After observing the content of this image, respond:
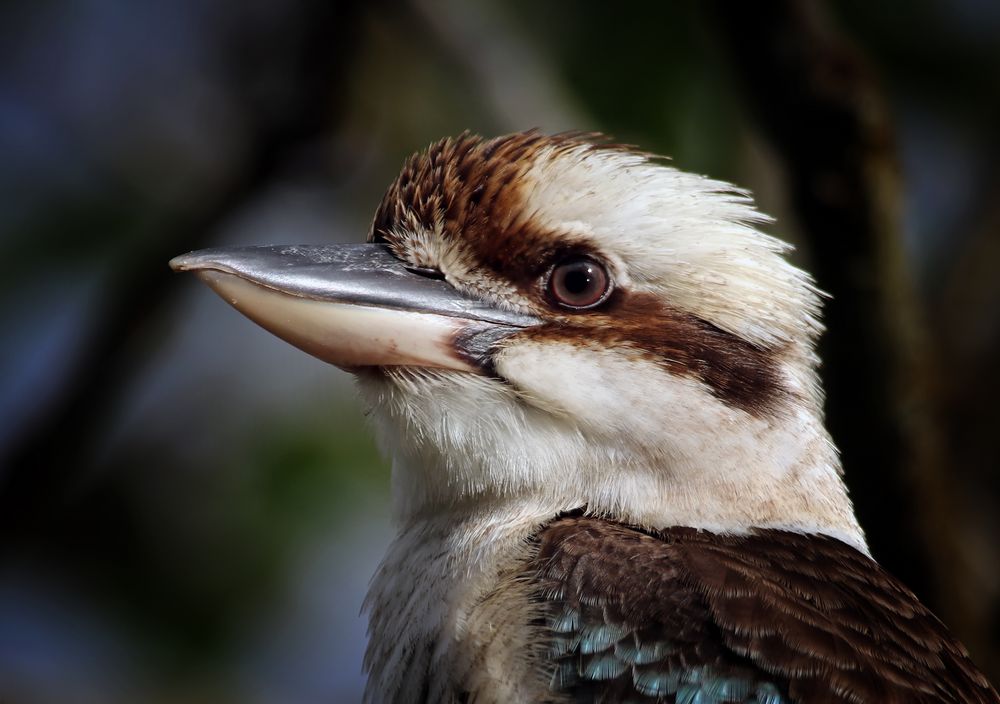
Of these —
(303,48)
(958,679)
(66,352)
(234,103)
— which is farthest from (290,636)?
(958,679)

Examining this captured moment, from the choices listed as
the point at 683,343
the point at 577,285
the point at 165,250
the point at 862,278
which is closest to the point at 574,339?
the point at 577,285

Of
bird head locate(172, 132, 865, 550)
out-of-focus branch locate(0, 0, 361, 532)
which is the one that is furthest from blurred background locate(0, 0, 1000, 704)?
bird head locate(172, 132, 865, 550)

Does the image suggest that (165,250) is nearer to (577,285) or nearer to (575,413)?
(577,285)

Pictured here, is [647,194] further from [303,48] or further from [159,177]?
[159,177]

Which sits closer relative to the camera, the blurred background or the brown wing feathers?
the brown wing feathers

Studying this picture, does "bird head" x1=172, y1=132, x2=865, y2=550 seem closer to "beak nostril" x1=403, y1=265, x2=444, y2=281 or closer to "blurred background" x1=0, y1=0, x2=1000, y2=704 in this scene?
"beak nostril" x1=403, y1=265, x2=444, y2=281

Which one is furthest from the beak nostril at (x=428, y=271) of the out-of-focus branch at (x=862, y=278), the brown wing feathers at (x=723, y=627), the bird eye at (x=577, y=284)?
the out-of-focus branch at (x=862, y=278)
